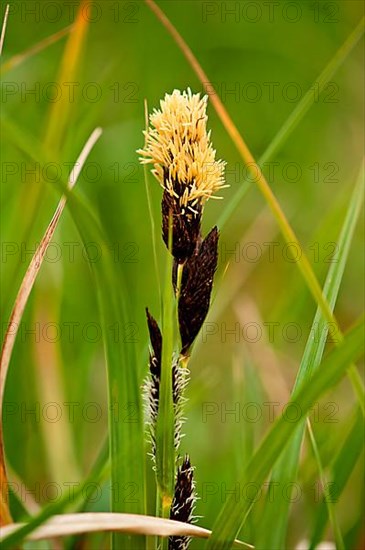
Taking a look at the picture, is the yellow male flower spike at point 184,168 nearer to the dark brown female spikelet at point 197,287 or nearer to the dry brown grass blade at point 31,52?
the dark brown female spikelet at point 197,287

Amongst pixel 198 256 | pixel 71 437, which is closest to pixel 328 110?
pixel 71 437

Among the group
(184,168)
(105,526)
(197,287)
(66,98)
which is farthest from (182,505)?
(66,98)

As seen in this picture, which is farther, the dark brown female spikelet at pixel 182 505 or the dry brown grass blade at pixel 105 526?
the dark brown female spikelet at pixel 182 505

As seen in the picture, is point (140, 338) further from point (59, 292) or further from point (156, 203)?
point (156, 203)

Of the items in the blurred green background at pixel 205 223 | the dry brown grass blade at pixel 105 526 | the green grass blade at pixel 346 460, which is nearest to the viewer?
the dry brown grass blade at pixel 105 526

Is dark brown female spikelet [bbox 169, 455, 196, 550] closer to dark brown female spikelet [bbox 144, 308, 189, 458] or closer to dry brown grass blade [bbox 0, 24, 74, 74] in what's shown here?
dark brown female spikelet [bbox 144, 308, 189, 458]

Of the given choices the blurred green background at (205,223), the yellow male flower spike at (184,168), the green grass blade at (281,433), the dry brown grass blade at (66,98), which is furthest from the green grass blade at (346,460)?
the dry brown grass blade at (66,98)

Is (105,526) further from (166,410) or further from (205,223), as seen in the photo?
(205,223)

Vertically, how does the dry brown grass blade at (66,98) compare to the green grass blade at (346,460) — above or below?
above
